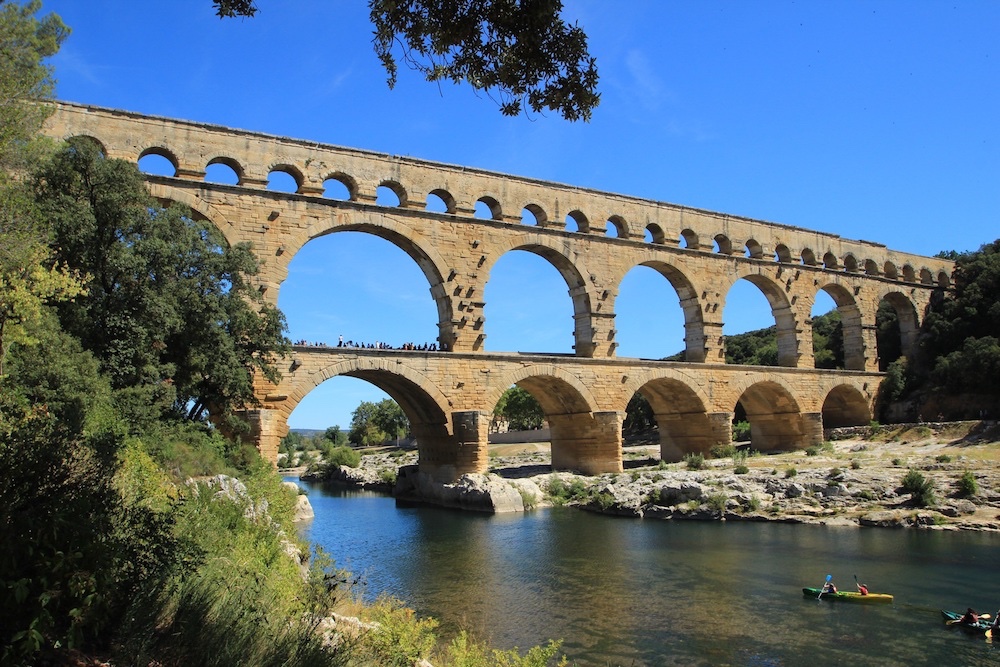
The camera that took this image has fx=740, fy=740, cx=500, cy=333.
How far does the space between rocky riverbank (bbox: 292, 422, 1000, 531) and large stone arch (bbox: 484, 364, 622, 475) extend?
88cm

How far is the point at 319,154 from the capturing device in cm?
2069

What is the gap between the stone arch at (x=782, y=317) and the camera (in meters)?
29.3

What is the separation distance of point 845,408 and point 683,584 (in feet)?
78.0

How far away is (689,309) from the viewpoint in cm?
2741

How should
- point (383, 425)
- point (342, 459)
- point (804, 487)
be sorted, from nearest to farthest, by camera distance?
point (804, 487)
point (342, 459)
point (383, 425)

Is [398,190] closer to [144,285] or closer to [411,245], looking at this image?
[411,245]

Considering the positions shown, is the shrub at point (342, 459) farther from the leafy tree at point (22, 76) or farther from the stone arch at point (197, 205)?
the leafy tree at point (22, 76)

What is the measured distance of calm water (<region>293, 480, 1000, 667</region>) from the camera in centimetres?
873

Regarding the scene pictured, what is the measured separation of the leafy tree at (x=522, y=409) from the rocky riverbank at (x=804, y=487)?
23511 millimetres

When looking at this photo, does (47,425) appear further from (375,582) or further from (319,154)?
(319,154)

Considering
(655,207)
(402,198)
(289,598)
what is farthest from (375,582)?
(655,207)

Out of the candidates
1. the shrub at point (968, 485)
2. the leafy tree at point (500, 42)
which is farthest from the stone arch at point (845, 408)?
the leafy tree at point (500, 42)

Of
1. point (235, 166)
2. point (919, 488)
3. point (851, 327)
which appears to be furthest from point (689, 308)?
point (235, 166)

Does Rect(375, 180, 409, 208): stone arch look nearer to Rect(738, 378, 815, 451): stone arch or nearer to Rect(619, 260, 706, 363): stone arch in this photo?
Rect(619, 260, 706, 363): stone arch
